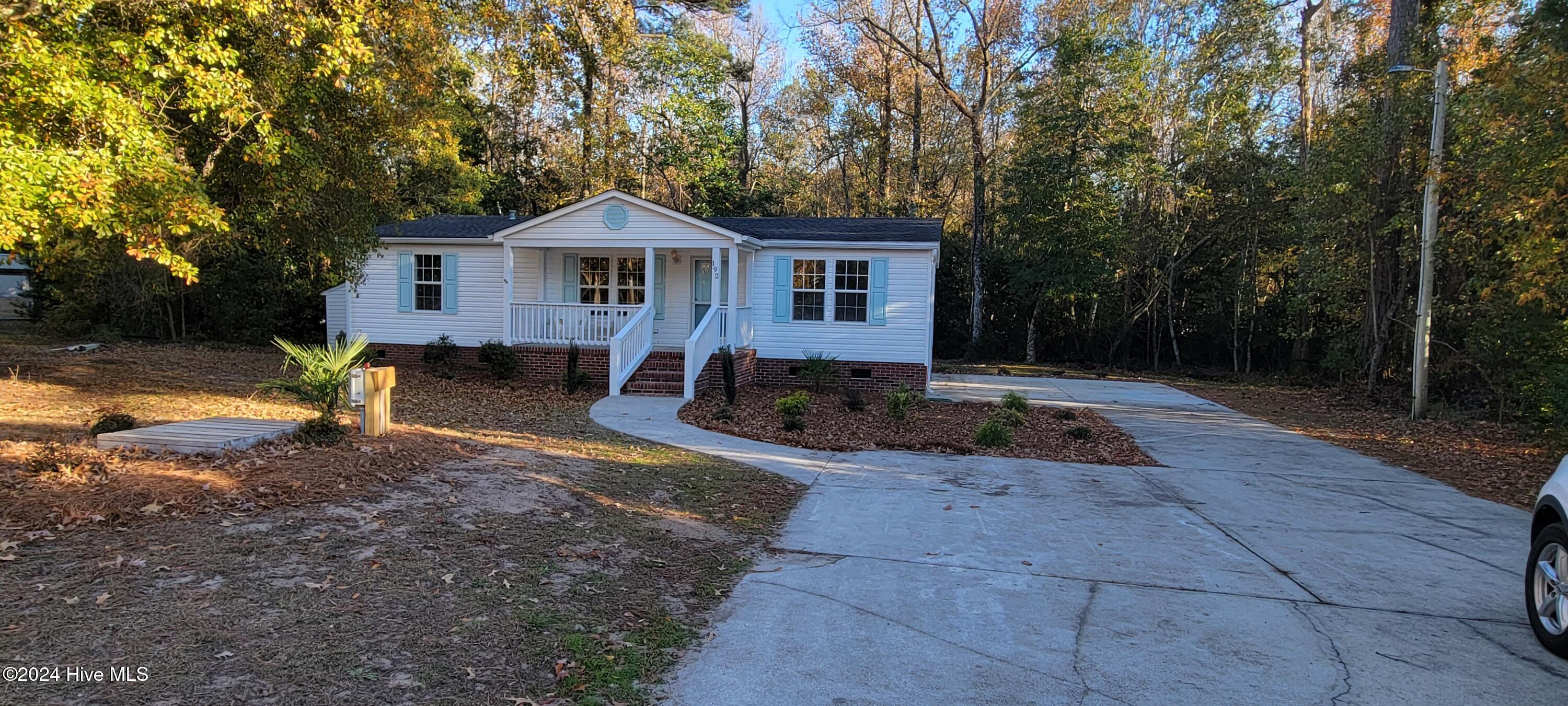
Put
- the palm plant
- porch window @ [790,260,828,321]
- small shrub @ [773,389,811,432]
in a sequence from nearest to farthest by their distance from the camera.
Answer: the palm plant, small shrub @ [773,389,811,432], porch window @ [790,260,828,321]

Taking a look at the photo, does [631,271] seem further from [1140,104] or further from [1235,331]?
[1235,331]

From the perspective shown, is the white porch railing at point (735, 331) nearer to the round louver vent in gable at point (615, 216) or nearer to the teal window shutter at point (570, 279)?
the round louver vent in gable at point (615, 216)

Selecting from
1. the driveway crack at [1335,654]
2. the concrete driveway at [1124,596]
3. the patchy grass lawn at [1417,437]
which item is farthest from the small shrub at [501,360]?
the patchy grass lawn at [1417,437]

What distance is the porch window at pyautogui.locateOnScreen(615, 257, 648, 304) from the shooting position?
16516mm

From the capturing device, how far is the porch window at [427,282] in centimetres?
1664

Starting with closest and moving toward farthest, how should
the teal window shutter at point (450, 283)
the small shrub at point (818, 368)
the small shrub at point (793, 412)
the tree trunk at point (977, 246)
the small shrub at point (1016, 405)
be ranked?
1. the small shrub at point (793, 412)
2. the small shrub at point (1016, 405)
3. the small shrub at point (818, 368)
4. the teal window shutter at point (450, 283)
5. the tree trunk at point (977, 246)

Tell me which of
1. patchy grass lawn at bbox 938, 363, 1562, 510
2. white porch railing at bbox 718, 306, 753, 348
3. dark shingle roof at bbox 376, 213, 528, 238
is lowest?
patchy grass lawn at bbox 938, 363, 1562, 510

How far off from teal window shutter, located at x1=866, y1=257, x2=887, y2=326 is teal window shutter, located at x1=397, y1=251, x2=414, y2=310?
375 inches

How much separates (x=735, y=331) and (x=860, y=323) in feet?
8.50

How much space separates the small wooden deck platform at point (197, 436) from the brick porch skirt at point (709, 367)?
7.44 m

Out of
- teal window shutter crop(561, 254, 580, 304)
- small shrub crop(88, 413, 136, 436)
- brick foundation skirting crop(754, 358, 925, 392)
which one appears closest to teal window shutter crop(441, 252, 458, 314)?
teal window shutter crop(561, 254, 580, 304)

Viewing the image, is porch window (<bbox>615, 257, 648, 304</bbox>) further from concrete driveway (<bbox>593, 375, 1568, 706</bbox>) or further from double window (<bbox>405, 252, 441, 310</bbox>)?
concrete driveway (<bbox>593, 375, 1568, 706</bbox>)

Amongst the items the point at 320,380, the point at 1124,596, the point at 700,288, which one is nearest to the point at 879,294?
the point at 700,288

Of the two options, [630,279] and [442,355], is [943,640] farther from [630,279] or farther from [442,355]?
[442,355]
